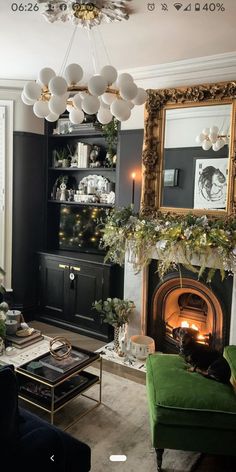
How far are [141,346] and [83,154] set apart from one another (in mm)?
2344

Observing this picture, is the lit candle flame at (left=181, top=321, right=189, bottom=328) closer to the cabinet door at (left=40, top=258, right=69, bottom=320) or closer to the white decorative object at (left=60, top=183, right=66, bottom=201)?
the cabinet door at (left=40, top=258, right=69, bottom=320)

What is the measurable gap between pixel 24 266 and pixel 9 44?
99.8 inches

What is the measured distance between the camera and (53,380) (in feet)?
8.41

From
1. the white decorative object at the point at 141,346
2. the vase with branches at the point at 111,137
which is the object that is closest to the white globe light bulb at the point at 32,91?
the vase with branches at the point at 111,137

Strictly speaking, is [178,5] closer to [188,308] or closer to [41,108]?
[41,108]

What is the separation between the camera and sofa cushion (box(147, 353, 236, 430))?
2.23 meters

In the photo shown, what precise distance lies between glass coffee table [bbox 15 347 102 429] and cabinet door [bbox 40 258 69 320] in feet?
5.44

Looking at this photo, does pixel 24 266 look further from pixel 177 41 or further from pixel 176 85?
pixel 177 41

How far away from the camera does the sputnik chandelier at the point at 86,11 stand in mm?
2418

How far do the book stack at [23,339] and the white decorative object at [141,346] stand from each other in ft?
3.39

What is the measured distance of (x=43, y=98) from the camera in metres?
2.38

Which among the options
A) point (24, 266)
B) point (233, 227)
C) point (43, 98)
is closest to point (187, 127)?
point (233, 227)

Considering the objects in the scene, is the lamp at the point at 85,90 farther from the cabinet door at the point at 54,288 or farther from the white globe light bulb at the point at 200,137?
the cabinet door at the point at 54,288

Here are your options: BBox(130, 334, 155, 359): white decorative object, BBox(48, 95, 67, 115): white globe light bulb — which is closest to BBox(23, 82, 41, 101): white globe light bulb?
BBox(48, 95, 67, 115): white globe light bulb
